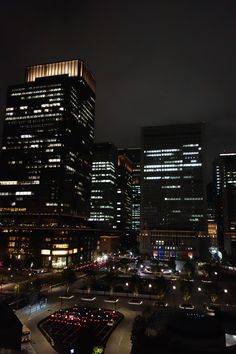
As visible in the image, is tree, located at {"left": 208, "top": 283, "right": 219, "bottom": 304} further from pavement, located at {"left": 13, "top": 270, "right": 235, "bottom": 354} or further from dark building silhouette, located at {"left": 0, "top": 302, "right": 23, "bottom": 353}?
dark building silhouette, located at {"left": 0, "top": 302, "right": 23, "bottom": 353}

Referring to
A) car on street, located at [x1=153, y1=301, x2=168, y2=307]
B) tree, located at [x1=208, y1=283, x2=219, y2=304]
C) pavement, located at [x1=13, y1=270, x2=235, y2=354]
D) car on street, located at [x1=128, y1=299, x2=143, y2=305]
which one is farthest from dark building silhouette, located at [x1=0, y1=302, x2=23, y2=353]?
tree, located at [x1=208, y1=283, x2=219, y2=304]

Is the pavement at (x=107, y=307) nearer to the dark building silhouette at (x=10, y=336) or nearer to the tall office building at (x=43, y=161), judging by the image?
the dark building silhouette at (x=10, y=336)

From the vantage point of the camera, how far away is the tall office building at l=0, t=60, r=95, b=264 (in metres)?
165

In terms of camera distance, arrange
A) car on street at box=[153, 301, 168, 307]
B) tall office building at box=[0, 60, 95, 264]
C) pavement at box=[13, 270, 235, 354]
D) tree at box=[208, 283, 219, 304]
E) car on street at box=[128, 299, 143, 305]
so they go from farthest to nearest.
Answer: tall office building at box=[0, 60, 95, 264] < tree at box=[208, 283, 219, 304] < car on street at box=[128, 299, 143, 305] < car on street at box=[153, 301, 168, 307] < pavement at box=[13, 270, 235, 354]

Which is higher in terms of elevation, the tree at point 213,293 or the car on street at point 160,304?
the tree at point 213,293

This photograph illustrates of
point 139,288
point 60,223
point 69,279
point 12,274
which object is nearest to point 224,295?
point 139,288

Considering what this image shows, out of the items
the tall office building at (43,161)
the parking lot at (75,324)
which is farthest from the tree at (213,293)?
the tall office building at (43,161)

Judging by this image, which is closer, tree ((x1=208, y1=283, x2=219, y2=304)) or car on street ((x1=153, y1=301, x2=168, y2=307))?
car on street ((x1=153, y1=301, x2=168, y2=307))

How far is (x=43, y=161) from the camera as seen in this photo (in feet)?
565

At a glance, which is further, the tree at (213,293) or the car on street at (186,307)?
the tree at (213,293)

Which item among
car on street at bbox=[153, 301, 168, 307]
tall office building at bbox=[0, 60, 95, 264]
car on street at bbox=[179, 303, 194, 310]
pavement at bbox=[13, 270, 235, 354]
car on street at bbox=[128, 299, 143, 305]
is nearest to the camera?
pavement at bbox=[13, 270, 235, 354]

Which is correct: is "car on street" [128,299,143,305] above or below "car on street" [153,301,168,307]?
below

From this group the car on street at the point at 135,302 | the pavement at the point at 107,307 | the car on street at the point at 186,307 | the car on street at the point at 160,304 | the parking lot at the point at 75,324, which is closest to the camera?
the pavement at the point at 107,307

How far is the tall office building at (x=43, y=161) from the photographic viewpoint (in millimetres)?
164875
